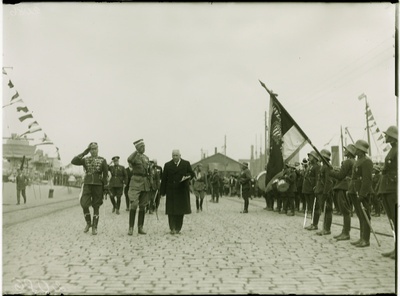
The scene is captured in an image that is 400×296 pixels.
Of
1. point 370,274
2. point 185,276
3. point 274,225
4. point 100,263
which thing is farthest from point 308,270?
point 274,225

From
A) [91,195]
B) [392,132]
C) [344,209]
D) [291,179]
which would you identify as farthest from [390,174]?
[291,179]

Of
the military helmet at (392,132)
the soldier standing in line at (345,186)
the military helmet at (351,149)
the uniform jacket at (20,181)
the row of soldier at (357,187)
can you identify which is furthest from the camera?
the uniform jacket at (20,181)

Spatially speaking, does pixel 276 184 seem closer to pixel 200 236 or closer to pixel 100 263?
pixel 200 236

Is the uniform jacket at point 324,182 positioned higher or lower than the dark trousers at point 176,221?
higher

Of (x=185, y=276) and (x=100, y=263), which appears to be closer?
(x=185, y=276)

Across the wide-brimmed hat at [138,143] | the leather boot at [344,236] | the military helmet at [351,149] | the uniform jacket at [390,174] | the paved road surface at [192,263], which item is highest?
the wide-brimmed hat at [138,143]

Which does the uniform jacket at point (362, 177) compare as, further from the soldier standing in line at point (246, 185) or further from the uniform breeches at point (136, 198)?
the soldier standing in line at point (246, 185)

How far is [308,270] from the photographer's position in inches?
259

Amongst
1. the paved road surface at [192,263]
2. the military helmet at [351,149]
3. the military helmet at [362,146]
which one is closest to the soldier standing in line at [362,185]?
the military helmet at [362,146]

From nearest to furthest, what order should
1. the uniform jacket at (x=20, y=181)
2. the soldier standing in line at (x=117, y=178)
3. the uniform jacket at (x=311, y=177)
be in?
the uniform jacket at (x=311, y=177) < the soldier standing in line at (x=117, y=178) < the uniform jacket at (x=20, y=181)

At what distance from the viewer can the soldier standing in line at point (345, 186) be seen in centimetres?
995

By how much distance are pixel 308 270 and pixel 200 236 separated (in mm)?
4178

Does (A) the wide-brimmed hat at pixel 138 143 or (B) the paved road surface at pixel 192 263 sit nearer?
(B) the paved road surface at pixel 192 263

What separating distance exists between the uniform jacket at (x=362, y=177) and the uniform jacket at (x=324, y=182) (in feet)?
5.64
